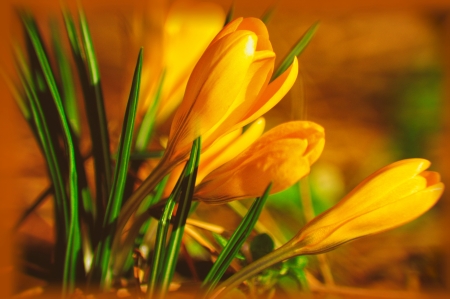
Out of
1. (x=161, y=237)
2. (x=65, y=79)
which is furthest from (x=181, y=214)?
(x=65, y=79)

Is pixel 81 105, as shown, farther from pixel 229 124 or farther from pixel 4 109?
pixel 229 124

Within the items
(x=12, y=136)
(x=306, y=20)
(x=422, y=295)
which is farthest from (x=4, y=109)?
(x=422, y=295)

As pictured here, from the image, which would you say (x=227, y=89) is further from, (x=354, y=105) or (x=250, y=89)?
(x=354, y=105)

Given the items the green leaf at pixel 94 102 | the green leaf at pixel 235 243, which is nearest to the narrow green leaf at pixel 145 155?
the green leaf at pixel 94 102

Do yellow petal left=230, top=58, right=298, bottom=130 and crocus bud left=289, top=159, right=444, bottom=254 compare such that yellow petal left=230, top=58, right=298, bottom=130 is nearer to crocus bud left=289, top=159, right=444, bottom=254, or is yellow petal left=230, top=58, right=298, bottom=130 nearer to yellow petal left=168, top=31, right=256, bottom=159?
yellow petal left=168, top=31, right=256, bottom=159

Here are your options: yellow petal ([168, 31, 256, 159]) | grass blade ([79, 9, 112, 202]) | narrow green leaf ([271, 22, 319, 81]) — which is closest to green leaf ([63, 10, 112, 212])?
grass blade ([79, 9, 112, 202])

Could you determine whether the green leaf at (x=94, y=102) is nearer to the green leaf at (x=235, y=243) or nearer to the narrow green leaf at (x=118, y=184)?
the narrow green leaf at (x=118, y=184)
